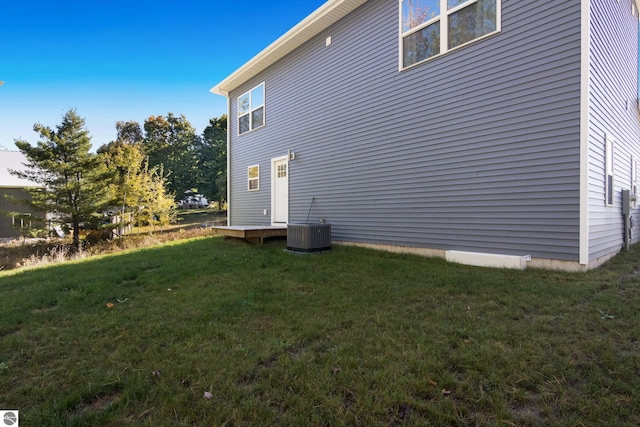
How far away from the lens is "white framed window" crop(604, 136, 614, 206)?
5086 millimetres

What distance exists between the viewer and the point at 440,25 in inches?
222

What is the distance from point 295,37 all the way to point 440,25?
13.2 ft

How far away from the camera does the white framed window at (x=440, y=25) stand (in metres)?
5.13

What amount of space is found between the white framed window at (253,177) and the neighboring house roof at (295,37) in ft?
9.91

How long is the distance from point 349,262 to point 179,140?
100ft

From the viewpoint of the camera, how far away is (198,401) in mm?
1816

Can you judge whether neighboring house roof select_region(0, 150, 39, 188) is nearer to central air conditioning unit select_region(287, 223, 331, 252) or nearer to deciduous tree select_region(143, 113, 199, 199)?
deciduous tree select_region(143, 113, 199, 199)

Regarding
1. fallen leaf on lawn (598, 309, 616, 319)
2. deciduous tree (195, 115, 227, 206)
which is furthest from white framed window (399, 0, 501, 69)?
deciduous tree (195, 115, 227, 206)

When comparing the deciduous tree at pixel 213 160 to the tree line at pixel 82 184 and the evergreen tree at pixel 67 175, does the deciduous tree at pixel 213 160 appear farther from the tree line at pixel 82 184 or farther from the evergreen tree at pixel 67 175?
the evergreen tree at pixel 67 175

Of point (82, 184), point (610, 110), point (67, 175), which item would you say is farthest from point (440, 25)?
point (67, 175)

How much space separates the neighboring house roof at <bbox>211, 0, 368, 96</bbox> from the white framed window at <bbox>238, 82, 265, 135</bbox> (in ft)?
1.70

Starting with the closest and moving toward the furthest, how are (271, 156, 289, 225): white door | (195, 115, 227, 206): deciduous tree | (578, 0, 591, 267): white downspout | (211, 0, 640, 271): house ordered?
1. (578, 0, 591, 267): white downspout
2. (211, 0, 640, 271): house
3. (271, 156, 289, 225): white door
4. (195, 115, 227, 206): deciduous tree

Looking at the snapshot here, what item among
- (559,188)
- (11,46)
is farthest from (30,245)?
(559,188)

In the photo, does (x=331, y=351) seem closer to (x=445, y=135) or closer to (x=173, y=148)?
(x=445, y=135)
